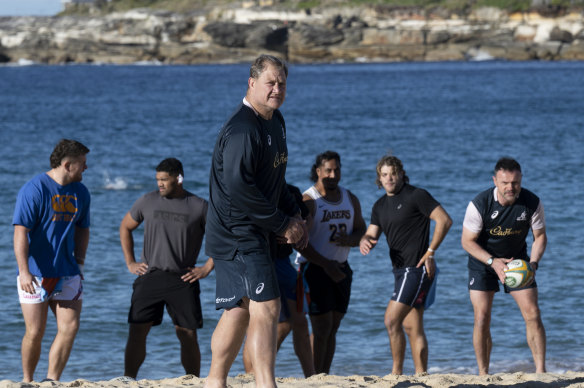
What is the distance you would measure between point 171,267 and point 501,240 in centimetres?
286

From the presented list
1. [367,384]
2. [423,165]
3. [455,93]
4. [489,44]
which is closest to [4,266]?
[367,384]

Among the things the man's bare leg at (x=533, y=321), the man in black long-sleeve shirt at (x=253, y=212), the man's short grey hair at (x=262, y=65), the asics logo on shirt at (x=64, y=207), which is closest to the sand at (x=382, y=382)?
the man's bare leg at (x=533, y=321)

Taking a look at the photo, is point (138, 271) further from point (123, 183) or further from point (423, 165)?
point (423, 165)

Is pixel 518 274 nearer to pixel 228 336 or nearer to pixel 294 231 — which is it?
pixel 294 231

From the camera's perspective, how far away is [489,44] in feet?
420

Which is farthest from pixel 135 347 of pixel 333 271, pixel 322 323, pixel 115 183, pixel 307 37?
pixel 307 37

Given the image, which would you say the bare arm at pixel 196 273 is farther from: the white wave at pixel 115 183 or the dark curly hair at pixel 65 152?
the white wave at pixel 115 183

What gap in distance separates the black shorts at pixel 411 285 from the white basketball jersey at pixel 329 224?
0.59 meters

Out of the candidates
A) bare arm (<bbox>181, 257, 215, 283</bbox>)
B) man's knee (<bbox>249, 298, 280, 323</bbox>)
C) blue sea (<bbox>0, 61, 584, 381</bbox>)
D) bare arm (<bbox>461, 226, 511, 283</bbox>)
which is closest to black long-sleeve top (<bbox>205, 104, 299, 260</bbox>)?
man's knee (<bbox>249, 298, 280, 323</bbox>)

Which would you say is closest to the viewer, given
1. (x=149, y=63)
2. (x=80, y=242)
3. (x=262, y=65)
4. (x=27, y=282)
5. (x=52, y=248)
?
(x=262, y=65)

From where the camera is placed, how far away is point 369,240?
26.6 feet

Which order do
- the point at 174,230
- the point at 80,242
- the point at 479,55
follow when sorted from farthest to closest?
the point at 479,55 → the point at 174,230 → the point at 80,242

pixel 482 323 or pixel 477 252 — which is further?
pixel 482 323

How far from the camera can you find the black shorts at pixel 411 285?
8.10 m
